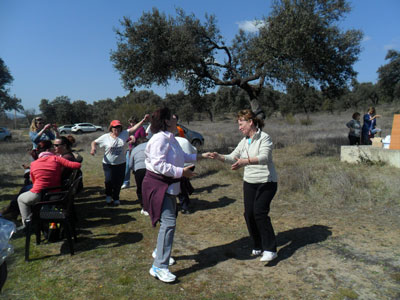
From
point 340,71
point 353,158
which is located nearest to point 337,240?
point 353,158

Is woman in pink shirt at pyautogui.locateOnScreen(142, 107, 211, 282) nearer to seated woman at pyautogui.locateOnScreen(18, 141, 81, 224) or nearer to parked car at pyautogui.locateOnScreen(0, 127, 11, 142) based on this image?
seated woman at pyautogui.locateOnScreen(18, 141, 81, 224)

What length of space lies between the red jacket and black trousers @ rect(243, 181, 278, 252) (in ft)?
7.92

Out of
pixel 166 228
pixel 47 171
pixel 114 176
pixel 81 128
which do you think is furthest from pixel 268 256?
pixel 81 128

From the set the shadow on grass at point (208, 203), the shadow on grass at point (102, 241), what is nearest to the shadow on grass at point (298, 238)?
the shadow on grass at point (208, 203)

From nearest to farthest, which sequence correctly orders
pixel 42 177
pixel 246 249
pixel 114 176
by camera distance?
1. pixel 246 249
2. pixel 42 177
3. pixel 114 176

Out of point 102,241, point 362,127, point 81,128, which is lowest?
point 102,241

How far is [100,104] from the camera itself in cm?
7206

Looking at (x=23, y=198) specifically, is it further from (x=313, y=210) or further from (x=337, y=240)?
(x=313, y=210)

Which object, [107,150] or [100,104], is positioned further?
[100,104]

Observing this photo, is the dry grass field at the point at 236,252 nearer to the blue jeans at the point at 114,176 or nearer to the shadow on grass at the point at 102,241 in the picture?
the shadow on grass at the point at 102,241

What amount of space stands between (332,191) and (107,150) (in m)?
4.55

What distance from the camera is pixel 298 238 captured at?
13.9ft

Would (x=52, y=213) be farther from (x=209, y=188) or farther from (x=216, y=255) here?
(x=209, y=188)

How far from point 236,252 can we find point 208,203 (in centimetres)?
241
